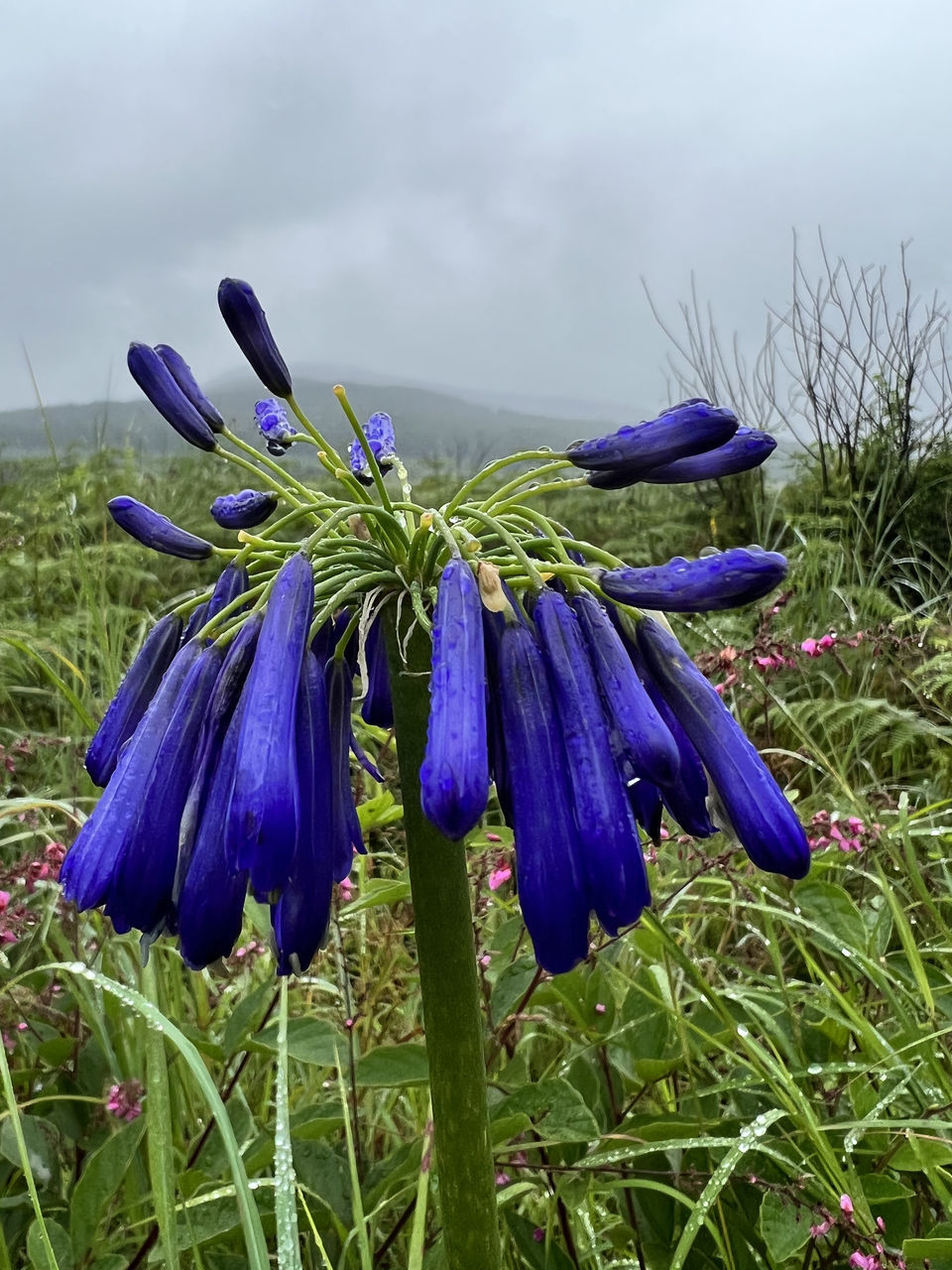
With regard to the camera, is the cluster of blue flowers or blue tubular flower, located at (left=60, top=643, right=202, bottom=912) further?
blue tubular flower, located at (left=60, top=643, right=202, bottom=912)

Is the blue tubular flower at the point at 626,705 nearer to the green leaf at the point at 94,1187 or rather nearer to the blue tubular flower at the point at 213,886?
the blue tubular flower at the point at 213,886

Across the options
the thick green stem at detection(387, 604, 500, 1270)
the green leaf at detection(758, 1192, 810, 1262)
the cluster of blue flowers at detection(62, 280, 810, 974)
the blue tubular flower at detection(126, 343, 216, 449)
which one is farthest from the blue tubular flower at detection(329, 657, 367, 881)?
the green leaf at detection(758, 1192, 810, 1262)

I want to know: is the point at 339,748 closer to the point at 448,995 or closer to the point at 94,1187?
the point at 448,995

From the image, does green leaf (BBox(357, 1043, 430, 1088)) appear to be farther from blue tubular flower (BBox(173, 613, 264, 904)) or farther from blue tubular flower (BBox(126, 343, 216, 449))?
blue tubular flower (BBox(126, 343, 216, 449))

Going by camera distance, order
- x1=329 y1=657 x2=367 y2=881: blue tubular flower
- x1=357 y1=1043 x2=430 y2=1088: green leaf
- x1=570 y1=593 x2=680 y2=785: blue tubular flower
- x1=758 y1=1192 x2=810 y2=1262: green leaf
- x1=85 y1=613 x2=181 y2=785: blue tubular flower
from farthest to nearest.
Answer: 1. x1=357 y1=1043 x2=430 y2=1088: green leaf
2. x1=758 y1=1192 x2=810 y2=1262: green leaf
3. x1=85 y1=613 x2=181 y2=785: blue tubular flower
4. x1=329 y1=657 x2=367 y2=881: blue tubular flower
5. x1=570 y1=593 x2=680 y2=785: blue tubular flower

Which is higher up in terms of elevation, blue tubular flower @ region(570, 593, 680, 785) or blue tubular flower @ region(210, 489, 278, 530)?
blue tubular flower @ region(210, 489, 278, 530)

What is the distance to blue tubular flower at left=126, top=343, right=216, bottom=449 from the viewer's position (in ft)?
5.42

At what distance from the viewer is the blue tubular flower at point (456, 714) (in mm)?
1078

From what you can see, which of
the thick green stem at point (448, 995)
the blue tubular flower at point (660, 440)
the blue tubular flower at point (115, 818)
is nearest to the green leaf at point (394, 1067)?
the thick green stem at point (448, 995)

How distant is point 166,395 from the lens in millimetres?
1649

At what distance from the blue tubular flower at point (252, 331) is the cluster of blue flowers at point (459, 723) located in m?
0.22

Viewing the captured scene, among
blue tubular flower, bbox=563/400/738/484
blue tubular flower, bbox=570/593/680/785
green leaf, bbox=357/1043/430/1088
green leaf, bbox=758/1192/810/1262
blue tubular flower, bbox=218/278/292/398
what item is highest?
blue tubular flower, bbox=218/278/292/398

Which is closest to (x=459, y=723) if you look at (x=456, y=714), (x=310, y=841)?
(x=456, y=714)

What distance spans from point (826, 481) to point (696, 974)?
9369 millimetres
